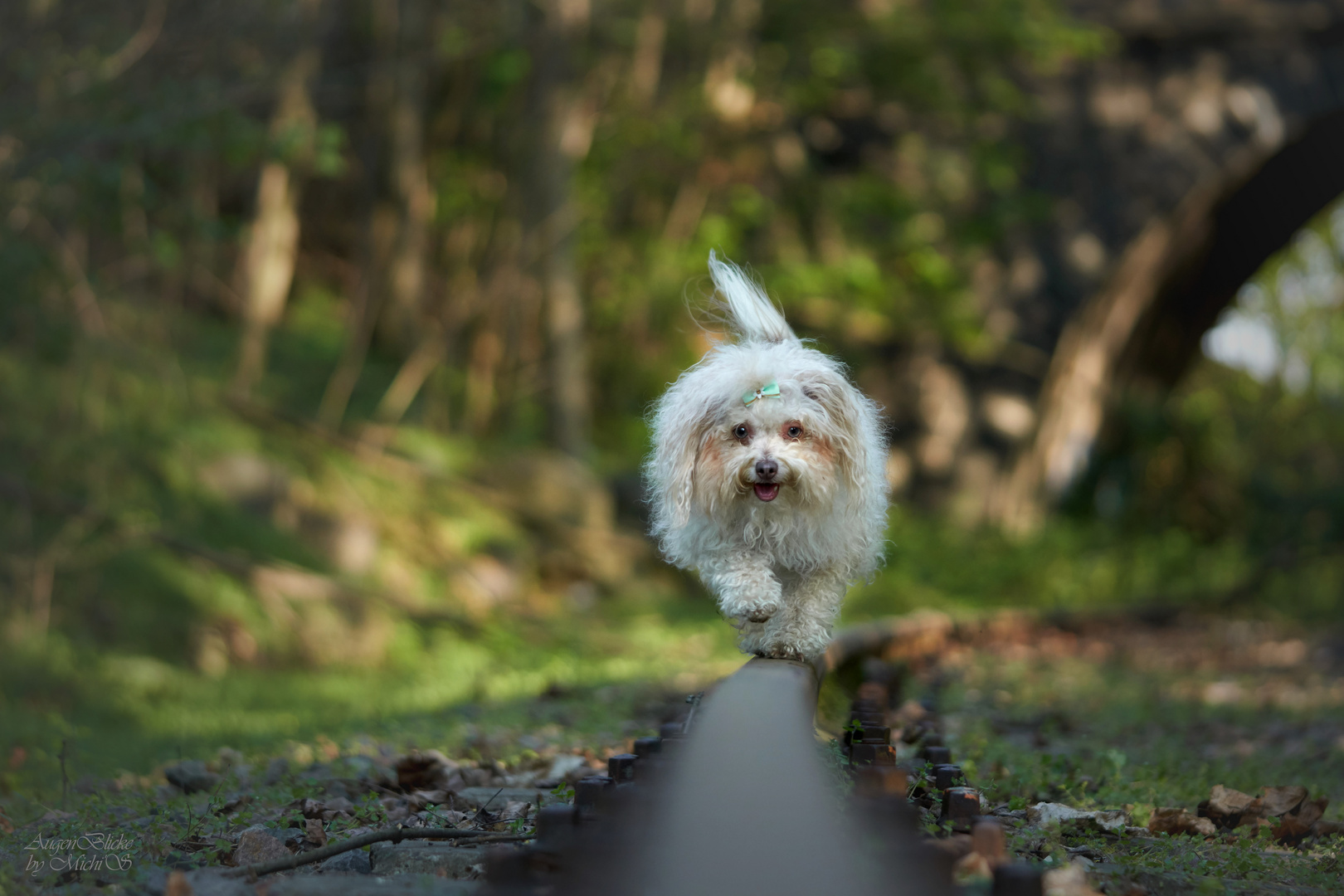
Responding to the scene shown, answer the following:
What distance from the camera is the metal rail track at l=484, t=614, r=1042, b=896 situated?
2.19 metres

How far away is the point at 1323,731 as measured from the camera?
624 cm

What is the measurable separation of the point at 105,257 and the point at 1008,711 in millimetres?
7939

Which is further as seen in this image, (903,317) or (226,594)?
(903,317)

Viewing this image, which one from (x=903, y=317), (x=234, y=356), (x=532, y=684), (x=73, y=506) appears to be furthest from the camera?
(x=903, y=317)

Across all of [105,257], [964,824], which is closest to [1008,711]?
[964,824]

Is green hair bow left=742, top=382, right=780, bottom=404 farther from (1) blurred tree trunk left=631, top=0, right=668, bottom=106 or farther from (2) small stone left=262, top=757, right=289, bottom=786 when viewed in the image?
(1) blurred tree trunk left=631, top=0, right=668, bottom=106

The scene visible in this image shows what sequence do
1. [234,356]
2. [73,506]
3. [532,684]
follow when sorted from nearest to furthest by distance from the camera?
[532,684]
[73,506]
[234,356]

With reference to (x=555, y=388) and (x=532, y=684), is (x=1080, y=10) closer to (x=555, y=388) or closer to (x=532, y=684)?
(x=555, y=388)

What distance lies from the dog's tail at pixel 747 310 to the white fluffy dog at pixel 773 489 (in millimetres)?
198

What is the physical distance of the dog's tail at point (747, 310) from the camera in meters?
3.88

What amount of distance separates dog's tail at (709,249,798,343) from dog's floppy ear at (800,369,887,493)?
1.23 feet

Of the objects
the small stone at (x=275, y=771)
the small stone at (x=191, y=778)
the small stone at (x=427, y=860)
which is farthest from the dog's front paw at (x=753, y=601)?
the small stone at (x=191, y=778)

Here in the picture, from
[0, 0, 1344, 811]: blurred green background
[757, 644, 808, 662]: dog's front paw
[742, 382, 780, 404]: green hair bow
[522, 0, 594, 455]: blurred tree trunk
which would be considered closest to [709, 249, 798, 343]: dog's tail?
[742, 382, 780, 404]: green hair bow

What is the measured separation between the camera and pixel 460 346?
1366 centimetres
